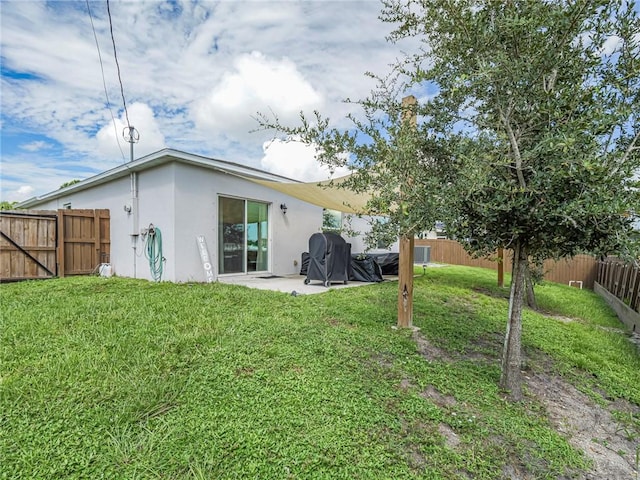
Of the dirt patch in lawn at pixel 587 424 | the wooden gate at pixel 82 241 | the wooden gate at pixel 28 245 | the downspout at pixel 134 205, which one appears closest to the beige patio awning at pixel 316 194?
the downspout at pixel 134 205

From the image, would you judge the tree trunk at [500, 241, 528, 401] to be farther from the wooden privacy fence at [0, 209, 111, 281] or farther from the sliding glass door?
the wooden privacy fence at [0, 209, 111, 281]

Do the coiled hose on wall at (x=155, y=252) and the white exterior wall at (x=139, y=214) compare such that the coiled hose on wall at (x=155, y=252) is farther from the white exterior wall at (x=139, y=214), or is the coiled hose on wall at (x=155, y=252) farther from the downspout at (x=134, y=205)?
the downspout at (x=134, y=205)

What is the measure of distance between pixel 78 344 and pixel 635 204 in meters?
4.68

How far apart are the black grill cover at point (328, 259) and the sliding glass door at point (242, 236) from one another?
75.1 inches

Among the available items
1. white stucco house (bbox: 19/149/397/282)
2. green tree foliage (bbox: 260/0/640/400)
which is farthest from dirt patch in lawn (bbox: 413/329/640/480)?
white stucco house (bbox: 19/149/397/282)

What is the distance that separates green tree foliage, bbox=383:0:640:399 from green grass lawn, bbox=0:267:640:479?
1497mm

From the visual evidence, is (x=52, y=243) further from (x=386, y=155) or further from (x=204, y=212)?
(x=386, y=155)

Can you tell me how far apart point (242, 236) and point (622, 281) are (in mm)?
9265

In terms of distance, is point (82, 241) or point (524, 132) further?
point (82, 241)

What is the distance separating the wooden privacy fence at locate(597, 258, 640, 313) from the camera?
645 centimetres

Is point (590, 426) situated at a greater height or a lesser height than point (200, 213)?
lesser

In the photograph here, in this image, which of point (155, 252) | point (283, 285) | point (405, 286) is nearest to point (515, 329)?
point (405, 286)

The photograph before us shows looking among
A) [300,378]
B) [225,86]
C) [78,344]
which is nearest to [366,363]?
[300,378]

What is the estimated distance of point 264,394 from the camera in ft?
8.29
